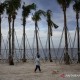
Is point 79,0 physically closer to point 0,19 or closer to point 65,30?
point 65,30

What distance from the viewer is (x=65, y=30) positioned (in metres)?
40.1

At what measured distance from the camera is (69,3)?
40.9m

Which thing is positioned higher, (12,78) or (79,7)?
(79,7)

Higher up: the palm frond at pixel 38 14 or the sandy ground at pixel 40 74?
the palm frond at pixel 38 14

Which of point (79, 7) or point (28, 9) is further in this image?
point (28, 9)

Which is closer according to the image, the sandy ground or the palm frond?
the sandy ground

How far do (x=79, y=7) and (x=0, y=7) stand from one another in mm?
13995

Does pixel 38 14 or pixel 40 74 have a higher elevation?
pixel 38 14

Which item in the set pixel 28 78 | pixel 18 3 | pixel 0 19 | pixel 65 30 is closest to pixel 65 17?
pixel 65 30

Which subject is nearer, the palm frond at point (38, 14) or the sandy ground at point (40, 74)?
the sandy ground at point (40, 74)

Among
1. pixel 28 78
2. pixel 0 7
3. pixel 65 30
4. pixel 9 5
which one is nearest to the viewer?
pixel 28 78

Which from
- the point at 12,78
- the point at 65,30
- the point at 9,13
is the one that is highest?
the point at 9,13

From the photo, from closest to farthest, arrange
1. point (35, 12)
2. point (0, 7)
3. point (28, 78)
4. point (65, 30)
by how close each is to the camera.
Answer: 1. point (28, 78)
2. point (65, 30)
3. point (0, 7)
4. point (35, 12)

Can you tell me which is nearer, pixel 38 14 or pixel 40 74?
pixel 40 74
